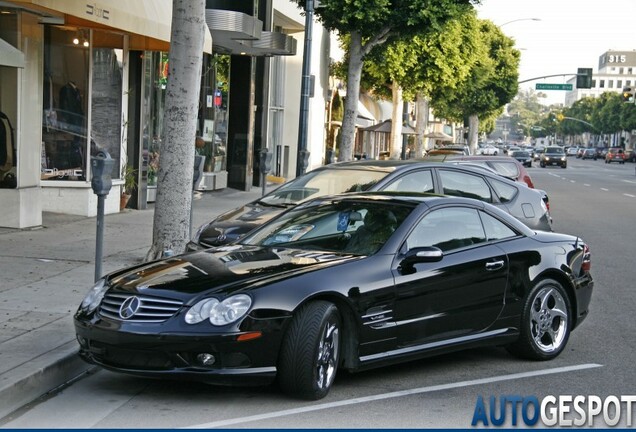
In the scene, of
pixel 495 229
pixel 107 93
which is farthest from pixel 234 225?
pixel 107 93

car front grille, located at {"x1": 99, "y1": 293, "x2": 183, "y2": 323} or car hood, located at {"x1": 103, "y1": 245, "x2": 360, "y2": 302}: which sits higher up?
car hood, located at {"x1": 103, "y1": 245, "x2": 360, "y2": 302}

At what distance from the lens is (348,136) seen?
28.6m

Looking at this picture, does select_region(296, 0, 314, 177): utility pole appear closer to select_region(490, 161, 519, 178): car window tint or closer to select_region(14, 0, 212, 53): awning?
select_region(14, 0, 212, 53): awning

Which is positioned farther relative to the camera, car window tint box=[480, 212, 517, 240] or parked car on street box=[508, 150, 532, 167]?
parked car on street box=[508, 150, 532, 167]

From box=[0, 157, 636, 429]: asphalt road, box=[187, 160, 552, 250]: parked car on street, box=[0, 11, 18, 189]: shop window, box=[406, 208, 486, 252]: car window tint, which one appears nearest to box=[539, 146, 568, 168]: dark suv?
box=[187, 160, 552, 250]: parked car on street

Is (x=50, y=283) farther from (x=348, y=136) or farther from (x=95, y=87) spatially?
(x=348, y=136)

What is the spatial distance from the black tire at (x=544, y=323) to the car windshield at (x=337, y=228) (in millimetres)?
1330

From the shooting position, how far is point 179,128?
12.0 m

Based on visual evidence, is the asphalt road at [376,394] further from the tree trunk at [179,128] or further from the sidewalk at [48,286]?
the tree trunk at [179,128]

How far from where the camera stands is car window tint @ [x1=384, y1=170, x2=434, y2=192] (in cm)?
1184

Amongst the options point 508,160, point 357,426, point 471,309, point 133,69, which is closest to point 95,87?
point 133,69

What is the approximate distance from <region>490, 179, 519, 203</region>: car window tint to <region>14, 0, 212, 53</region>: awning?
6.30 metres

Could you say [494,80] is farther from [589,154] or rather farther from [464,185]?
[464,185]

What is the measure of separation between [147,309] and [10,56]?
323 inches
